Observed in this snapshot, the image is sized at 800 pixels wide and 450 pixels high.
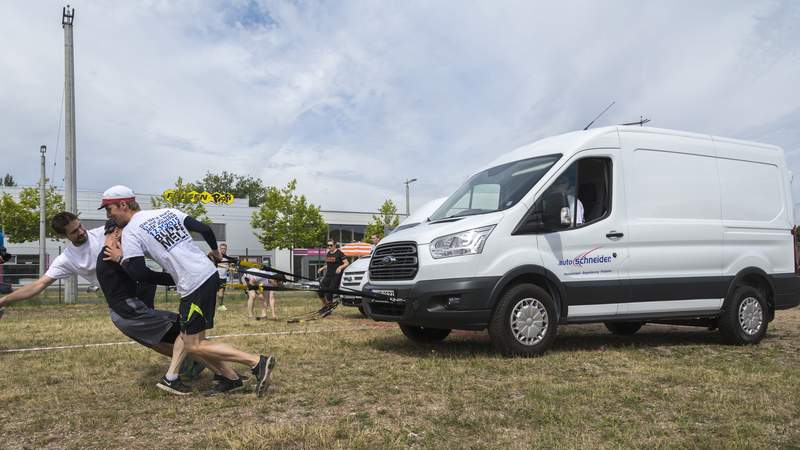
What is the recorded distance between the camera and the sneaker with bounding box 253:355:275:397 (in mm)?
4906

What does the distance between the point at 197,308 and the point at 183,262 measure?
14.7 inches

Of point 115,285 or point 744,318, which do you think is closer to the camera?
point 115,285

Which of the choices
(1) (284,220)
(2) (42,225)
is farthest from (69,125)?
(1) (284,220)

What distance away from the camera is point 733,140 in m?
8.35

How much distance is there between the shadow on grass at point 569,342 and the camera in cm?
723

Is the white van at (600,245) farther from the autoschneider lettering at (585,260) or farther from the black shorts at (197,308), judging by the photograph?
the black shorts at (197,308)

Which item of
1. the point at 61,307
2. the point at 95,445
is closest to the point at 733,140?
the point at 95,445

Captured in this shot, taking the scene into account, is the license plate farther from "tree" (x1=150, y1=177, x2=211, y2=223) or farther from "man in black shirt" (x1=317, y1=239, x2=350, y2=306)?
"tree" (x1=150, y1=177, x2=211, y2=223)

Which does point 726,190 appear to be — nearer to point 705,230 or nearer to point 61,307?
point 705,230

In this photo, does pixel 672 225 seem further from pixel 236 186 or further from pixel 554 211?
pixel 236 186

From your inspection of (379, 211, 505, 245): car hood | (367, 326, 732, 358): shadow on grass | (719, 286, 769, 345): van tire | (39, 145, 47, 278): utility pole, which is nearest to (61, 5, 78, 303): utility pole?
(39, 145, 47, 278): utility pole

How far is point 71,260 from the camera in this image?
5535mm

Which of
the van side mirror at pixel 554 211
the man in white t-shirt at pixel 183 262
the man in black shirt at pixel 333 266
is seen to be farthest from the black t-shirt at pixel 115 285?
the man in black shirt at pixel 333 266

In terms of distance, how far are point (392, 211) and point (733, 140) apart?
42325 millimetres
